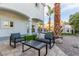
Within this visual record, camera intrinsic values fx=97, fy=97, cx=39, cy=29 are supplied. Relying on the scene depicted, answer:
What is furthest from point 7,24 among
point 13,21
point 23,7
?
point 23,7

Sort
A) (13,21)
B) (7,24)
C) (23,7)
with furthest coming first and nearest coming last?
(23,7), (13,21), (7,24)

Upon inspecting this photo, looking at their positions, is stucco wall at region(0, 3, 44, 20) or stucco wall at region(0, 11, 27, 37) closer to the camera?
stucco wall at region(0, 3, 44, 20)

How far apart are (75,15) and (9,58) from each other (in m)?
10.2

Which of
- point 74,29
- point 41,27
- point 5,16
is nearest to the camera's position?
point 5,16

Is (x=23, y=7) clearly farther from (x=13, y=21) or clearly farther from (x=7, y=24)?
(x=7, y=24)

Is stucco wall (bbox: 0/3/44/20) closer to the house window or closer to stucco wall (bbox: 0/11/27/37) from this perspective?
stucco wall (bbox: 0/11/27/37)

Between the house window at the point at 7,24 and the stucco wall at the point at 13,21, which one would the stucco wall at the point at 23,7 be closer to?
the stucco wall at the point at 13,21

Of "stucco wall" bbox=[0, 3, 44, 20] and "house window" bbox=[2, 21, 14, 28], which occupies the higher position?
"stucco wall" bbox=[0, 3, 44, 20]

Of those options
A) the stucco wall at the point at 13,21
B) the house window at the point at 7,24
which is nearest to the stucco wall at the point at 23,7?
the stucco wall at the point at 13,21

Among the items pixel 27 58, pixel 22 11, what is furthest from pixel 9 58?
pixel 22 11

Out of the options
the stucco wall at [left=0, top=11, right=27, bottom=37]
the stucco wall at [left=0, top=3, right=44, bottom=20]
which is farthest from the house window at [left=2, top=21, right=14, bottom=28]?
the stucco wall at [left=0, top=3, right=44, bottom=20]

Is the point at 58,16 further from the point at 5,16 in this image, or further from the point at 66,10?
the point at 5,16

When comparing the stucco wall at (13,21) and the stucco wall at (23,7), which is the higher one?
the stucco wall at (23,7)

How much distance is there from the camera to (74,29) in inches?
400
